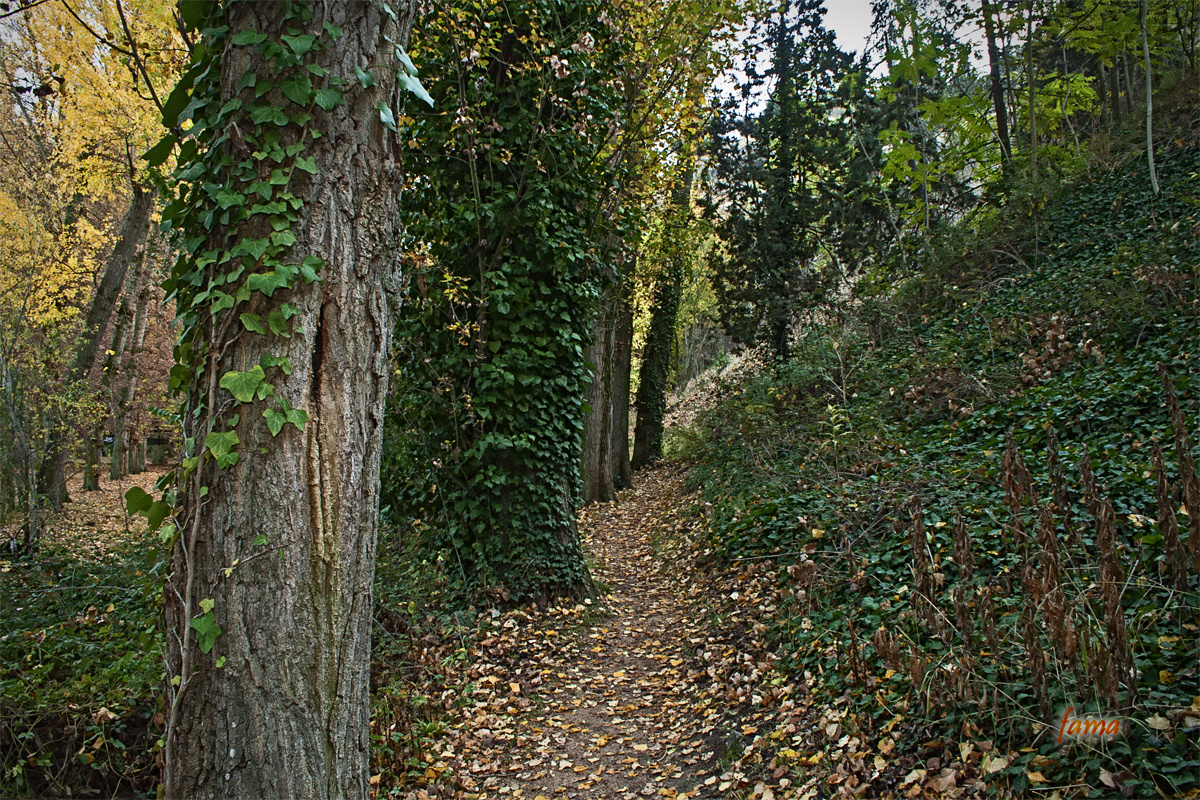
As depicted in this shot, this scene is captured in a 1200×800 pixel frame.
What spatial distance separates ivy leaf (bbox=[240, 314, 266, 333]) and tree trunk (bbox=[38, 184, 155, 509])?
9999 millimetres

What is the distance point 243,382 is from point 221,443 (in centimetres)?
23

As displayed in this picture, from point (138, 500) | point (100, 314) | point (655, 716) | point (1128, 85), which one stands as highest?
point (1128, 85)

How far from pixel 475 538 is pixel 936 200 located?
1545 centimetres

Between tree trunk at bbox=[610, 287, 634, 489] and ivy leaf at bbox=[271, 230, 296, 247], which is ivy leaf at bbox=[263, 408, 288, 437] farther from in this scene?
tree trunk at bbox=[610, 287, 634, 489]

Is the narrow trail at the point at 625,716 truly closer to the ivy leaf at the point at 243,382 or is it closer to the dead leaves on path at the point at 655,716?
the dead leaves on path at the point at 655,716

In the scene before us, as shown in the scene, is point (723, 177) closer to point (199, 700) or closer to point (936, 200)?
point (936, 200)

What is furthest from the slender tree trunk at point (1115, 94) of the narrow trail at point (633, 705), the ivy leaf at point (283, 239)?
the ivy leaf at point (283, 239)

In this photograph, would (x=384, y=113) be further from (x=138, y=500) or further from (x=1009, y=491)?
(x=1009, y=491)

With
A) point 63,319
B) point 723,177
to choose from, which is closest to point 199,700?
point 63,319

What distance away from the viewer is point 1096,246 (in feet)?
31.9

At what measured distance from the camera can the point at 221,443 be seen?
91.1 inches

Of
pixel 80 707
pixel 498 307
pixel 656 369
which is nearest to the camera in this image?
pixel 80 707

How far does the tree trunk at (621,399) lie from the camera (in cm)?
1459

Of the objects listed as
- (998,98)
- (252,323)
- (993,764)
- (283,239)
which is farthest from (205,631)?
(998,98)
